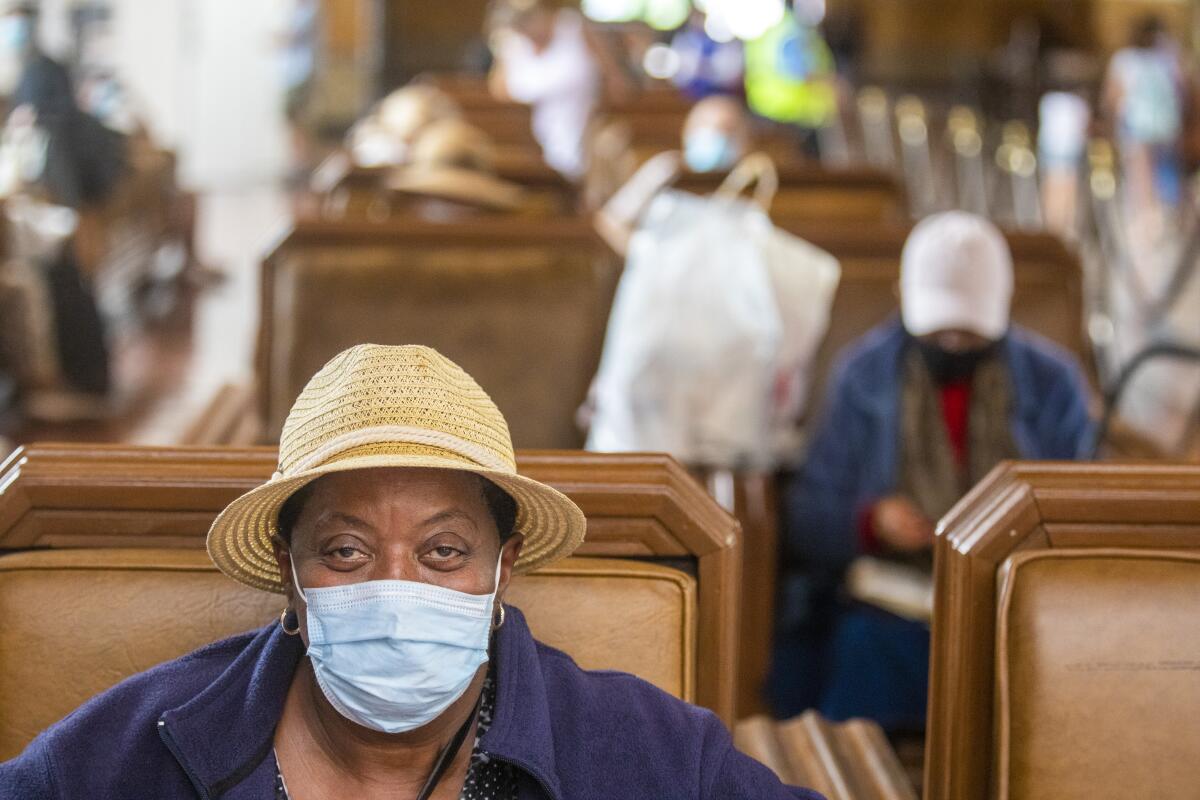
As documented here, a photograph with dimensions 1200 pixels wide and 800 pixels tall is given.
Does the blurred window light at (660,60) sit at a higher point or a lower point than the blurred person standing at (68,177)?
higher

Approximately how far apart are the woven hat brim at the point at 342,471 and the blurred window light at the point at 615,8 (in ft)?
57.2

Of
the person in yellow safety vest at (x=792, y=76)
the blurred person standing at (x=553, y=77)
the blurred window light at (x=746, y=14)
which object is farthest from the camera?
the blurred window light at (x=746, y=14)

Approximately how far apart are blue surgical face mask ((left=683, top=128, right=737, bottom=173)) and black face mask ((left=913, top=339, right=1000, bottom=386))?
275cm

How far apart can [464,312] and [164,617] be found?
1.65m

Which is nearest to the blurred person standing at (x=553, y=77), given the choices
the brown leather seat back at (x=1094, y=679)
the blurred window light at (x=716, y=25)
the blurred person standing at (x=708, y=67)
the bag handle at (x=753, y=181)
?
the blurred person standing at (x=708, y=67)

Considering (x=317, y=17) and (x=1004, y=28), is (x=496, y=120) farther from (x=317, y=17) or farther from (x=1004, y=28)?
(x=1004, y=28)

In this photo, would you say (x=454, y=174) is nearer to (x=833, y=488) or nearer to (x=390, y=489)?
(x=833, y=488)

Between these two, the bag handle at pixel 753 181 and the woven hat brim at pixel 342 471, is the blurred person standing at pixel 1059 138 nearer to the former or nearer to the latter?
the bag handle at pixel 753 181

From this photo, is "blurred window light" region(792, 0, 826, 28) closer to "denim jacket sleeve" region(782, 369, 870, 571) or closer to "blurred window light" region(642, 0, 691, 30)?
"blurred window light" region(642, 0, 691, 30)

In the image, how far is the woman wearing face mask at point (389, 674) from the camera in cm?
147

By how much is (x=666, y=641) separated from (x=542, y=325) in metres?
1.64

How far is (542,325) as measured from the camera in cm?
338

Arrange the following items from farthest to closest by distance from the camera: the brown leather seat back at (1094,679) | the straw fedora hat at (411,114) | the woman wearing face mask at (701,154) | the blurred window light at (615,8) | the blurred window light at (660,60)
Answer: the blurred window light at (615,8)
the blurred window light at (660,60)
the straw fedora hat at (411,114)
the woman wearing face mask at (701,154)
the brown leather seat back at (1094,679)

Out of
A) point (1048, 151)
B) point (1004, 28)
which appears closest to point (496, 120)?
point (1048, 151)
